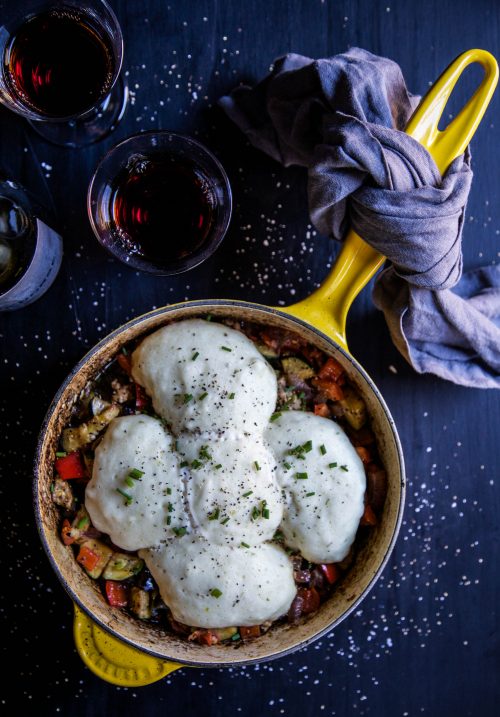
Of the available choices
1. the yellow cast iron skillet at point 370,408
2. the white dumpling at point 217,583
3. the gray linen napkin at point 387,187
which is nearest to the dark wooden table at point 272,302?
the gray linen napkin at point 387,187

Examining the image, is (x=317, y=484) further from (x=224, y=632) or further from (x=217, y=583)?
(x=224, y=632)

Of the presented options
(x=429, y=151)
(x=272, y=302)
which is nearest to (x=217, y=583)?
(x=272, y=302)

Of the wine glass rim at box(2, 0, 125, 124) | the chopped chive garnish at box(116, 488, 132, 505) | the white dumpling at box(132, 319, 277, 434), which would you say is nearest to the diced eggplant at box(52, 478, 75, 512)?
the chopped chive garnish at box(116, 488, 132, 505)

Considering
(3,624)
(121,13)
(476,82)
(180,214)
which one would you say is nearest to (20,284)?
(180,214)

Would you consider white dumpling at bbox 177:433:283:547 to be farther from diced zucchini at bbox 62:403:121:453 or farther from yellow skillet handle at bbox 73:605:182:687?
yellow skillet handle at bbox 73:605:182:687

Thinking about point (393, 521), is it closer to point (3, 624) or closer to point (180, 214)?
point (180, 214)

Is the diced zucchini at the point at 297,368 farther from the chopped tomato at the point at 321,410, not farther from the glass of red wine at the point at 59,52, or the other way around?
the glass of red wine at the point at 59,52
